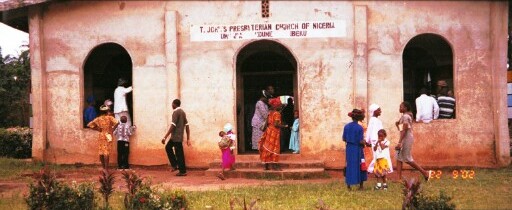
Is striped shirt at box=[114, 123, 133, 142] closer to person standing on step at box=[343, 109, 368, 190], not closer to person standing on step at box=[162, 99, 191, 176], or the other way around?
person standing on step at box=[162, 99, 191, 176]

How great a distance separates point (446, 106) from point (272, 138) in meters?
4.11

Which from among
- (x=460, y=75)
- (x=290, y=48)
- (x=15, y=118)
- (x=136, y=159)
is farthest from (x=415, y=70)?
(x=15, y=118)

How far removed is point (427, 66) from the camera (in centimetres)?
1606

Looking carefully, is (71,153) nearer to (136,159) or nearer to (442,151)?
(136,159)

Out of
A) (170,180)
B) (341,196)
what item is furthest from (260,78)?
(341,196)

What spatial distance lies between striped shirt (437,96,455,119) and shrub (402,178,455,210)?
23.0 feet

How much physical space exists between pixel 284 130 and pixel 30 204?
347 inches

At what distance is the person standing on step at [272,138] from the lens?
37.9 ft

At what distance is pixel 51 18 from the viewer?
1424cm

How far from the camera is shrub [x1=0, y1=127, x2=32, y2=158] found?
19266 millimetres

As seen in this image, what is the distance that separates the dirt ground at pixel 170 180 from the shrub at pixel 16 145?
647 centimetres

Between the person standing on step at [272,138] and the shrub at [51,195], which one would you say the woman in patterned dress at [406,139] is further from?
the shrub at [51,195]

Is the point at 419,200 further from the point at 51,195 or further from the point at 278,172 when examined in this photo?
the point at 278,172

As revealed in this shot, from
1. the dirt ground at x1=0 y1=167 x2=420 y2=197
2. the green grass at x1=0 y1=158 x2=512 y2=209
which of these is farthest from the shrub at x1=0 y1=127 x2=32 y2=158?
the green grass at x1=0 y1=158 x2=512 y2=209
